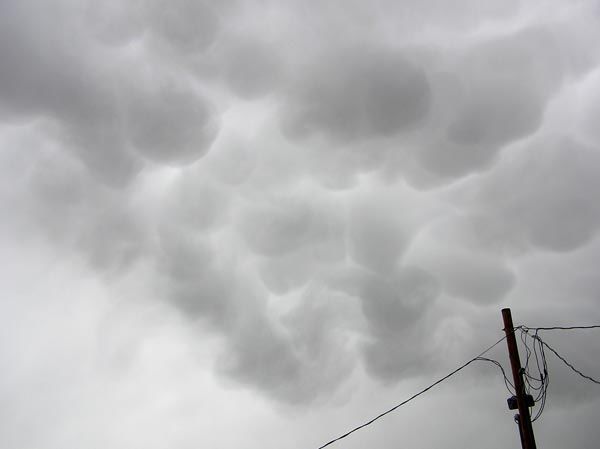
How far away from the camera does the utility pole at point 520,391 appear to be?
19906 millimetres

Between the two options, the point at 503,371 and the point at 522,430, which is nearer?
the point at 522,430

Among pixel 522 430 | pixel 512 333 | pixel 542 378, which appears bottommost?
pixel 522 430

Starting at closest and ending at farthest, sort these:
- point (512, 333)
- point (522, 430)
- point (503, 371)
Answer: point (522, 430), point (512, 333), point (503, 371)

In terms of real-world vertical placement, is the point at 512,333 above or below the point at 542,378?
above

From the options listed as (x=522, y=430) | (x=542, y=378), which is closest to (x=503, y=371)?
(x=542, y=378)

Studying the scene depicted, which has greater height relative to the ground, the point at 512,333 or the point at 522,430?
the point at 512,333

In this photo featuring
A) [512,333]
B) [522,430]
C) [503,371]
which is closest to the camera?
[522,430]

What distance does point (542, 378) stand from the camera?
22266 mm

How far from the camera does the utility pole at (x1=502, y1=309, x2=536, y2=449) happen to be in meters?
19.9

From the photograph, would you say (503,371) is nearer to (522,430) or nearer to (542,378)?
(542,378)

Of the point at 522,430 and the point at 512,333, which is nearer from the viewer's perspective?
the point at 522,430

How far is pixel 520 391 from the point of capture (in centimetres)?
2042

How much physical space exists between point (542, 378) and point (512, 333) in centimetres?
280

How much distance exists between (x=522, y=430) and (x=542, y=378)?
318cm
